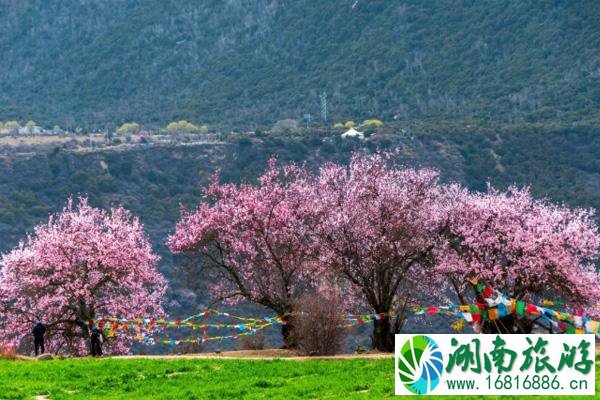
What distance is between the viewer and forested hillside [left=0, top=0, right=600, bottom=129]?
11338cm

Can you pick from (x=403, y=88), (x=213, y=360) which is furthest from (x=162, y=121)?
(x=213, y=360)

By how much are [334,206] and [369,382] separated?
14.1 meters

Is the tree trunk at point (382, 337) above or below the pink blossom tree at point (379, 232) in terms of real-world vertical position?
below

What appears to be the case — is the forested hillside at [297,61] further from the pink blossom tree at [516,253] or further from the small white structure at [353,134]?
the pink blossom tree at [516,253]

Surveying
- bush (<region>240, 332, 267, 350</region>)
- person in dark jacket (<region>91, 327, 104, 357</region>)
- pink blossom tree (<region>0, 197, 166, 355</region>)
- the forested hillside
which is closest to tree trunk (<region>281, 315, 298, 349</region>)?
bush (<region>240, 332, 267, 350</region>)

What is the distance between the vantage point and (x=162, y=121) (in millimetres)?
126188

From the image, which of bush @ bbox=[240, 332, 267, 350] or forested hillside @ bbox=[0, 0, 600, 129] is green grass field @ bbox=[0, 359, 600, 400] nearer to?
bush @ bbox=[240, 332, 267, 350]

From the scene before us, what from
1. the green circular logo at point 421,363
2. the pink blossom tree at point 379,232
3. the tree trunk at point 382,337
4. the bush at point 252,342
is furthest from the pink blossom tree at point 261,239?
the green circular logo at point 421,363

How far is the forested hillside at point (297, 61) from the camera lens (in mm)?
113375

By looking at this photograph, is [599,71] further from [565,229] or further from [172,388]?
[172,388]

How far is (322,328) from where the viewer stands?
32.7 meters

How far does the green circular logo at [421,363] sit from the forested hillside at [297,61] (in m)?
84.5

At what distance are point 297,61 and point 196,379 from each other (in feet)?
344

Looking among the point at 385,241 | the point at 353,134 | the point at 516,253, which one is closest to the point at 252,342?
the point at 385,241
